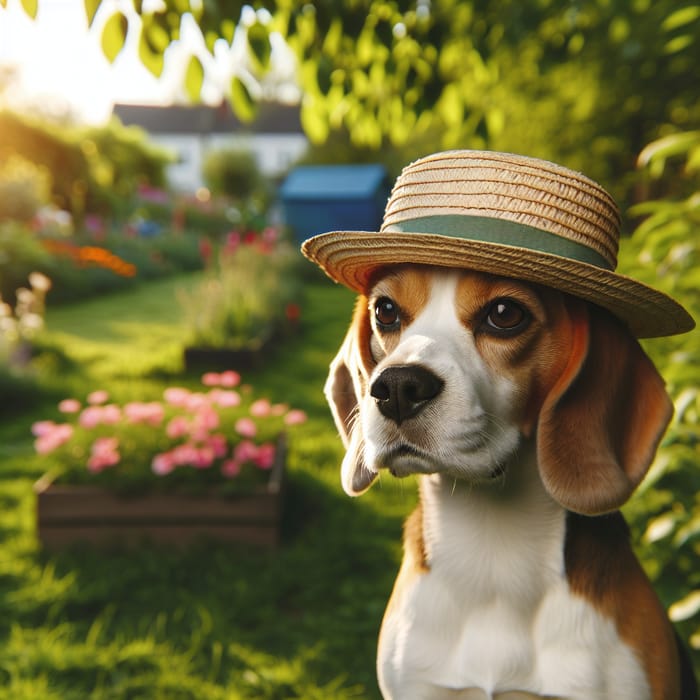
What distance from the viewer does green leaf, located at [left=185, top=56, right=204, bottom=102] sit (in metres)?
3.20

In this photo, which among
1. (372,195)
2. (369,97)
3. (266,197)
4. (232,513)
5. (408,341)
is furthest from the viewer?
(266,197)

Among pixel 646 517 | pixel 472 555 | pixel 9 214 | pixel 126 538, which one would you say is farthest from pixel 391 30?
pixel 9 214

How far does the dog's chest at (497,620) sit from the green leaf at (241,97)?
2.29 m

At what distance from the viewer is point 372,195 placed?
21.2 meters

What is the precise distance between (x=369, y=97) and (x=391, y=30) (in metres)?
1.18

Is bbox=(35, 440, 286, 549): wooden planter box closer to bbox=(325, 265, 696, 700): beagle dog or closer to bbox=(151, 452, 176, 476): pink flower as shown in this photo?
bbox=(151, 452, 176, 476): pink flower

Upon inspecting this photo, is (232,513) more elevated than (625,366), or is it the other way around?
(625,366)

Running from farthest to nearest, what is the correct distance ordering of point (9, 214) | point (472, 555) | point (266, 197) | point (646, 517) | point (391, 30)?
1. point (266, 197)
2. point (9, 214)
3. point (391, 30)
4. point (646, 517)
5. point (472, 555)

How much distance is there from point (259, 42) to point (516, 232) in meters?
1.99

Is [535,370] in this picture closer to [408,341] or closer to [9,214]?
[408,341]

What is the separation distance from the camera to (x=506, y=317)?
175 centimetres

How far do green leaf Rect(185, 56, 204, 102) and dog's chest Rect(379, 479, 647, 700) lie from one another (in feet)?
6.90

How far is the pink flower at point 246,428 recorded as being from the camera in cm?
476

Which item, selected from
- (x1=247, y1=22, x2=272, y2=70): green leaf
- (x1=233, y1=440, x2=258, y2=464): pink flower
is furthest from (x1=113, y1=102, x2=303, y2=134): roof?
(x1=247, y1=22, x2=272, y2=70): green leaf
